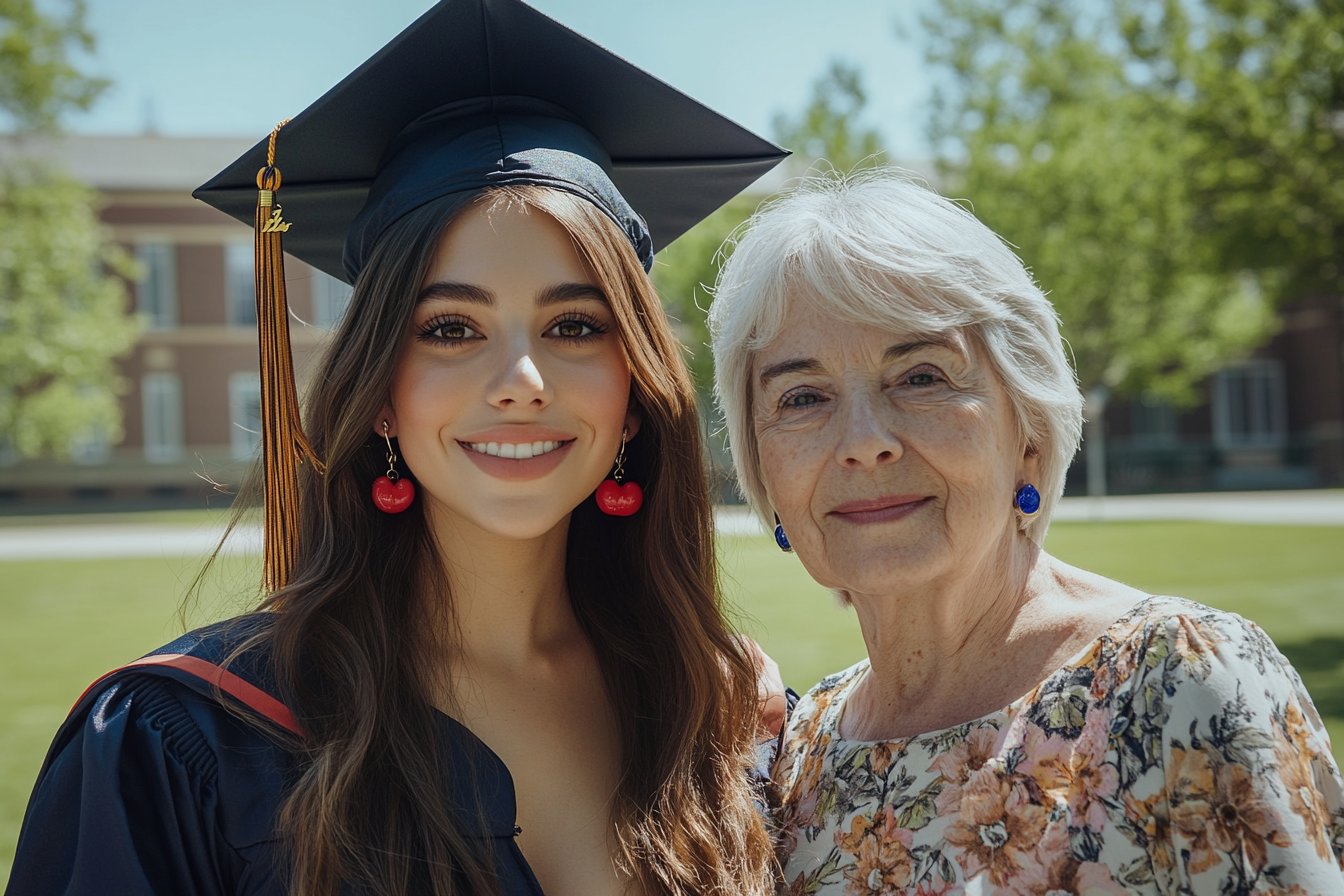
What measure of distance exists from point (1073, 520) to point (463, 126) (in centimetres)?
1834

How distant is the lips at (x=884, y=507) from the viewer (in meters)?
2.07

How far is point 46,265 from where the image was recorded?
2191 centimetres

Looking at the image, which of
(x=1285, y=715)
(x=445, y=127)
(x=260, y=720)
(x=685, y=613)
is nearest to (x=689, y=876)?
(x=685, y=613)

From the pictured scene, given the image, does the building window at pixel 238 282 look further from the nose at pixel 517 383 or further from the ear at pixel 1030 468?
the ear at pixel 1030 468

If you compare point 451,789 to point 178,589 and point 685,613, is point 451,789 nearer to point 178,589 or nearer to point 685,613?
point 685,613

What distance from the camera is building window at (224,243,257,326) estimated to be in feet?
103

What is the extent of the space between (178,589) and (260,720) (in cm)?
1087

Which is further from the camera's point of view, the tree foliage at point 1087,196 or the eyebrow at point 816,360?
the tree foliage at point 1087,196

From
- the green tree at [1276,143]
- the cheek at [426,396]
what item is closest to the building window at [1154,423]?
the green tree at [1276,143]

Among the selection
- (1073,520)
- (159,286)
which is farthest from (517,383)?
(159,286)

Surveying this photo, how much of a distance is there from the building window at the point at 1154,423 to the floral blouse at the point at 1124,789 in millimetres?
32823

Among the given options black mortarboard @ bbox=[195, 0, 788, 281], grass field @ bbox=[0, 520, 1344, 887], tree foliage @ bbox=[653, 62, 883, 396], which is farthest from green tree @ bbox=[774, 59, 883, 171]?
black mortarboard @ bbox=[195, 0, 788, 281]

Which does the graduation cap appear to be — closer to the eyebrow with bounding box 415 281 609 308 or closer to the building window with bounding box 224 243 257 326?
the eyebrow with bounding box 415 281 609 308

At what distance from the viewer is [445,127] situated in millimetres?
2230
